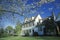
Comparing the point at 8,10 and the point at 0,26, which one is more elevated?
the point at 8,10

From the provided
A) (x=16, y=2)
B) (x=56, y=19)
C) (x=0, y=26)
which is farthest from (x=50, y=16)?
(x=0, y=26)

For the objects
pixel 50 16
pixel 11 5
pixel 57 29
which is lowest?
pixel 57 29

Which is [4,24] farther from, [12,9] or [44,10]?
[44,10]

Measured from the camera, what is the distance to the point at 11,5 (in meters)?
5.13

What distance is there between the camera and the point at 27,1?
5.07 metres

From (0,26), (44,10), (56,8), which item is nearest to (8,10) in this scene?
(0,26)

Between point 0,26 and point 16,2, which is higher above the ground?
point 16,2

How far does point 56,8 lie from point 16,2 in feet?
3.55

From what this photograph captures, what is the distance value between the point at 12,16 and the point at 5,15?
191 mm

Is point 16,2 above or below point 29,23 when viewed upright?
above

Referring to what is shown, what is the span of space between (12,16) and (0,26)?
42 centimetres

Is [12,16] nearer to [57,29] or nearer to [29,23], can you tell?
[29,23]

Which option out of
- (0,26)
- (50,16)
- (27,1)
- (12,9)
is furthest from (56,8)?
(0,26)

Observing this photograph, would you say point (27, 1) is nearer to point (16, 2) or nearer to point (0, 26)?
point (16, 2)
